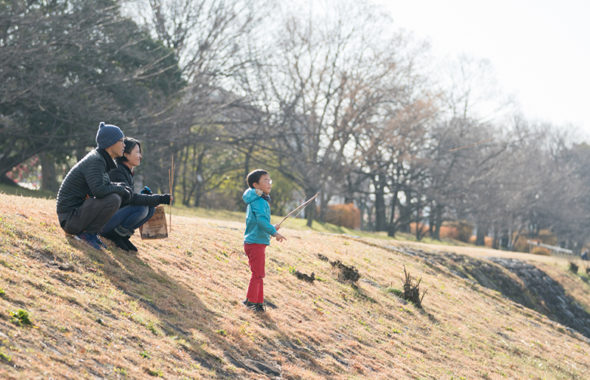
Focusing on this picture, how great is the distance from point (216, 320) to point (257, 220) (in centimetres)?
137

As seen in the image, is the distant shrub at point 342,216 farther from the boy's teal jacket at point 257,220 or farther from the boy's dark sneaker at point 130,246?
the boy's teal jacket at point 257,220

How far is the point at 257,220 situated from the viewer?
8.07 m

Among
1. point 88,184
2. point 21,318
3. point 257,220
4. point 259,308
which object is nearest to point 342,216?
point 259,308

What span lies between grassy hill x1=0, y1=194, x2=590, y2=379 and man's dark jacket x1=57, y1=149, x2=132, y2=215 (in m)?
0.55

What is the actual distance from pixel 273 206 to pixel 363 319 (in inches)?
1391

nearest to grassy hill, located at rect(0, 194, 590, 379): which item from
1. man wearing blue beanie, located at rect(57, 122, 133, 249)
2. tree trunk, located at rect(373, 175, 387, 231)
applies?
man wearing blue beanie, located at rect(57, 122, 133, 249)

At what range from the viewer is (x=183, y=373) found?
230 inches

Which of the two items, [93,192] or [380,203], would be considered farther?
[380,203]

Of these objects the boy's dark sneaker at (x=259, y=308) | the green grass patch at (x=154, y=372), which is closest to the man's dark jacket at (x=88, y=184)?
the boy's dark sneaker at (x=259, y=308)

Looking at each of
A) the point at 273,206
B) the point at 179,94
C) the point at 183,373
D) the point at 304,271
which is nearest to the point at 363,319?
the point at 304,271

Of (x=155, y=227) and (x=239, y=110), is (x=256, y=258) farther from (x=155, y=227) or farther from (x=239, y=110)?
(x=239, y=110)

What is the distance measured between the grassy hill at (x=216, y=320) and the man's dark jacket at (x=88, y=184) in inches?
21.6

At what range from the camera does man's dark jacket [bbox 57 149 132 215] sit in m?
7.61

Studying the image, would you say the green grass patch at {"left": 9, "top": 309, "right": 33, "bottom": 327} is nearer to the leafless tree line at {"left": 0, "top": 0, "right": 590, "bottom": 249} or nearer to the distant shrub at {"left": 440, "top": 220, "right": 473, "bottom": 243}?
the leafless tree line at {"left": 0, "top": 0, "right": 590, "bottom": 249}
